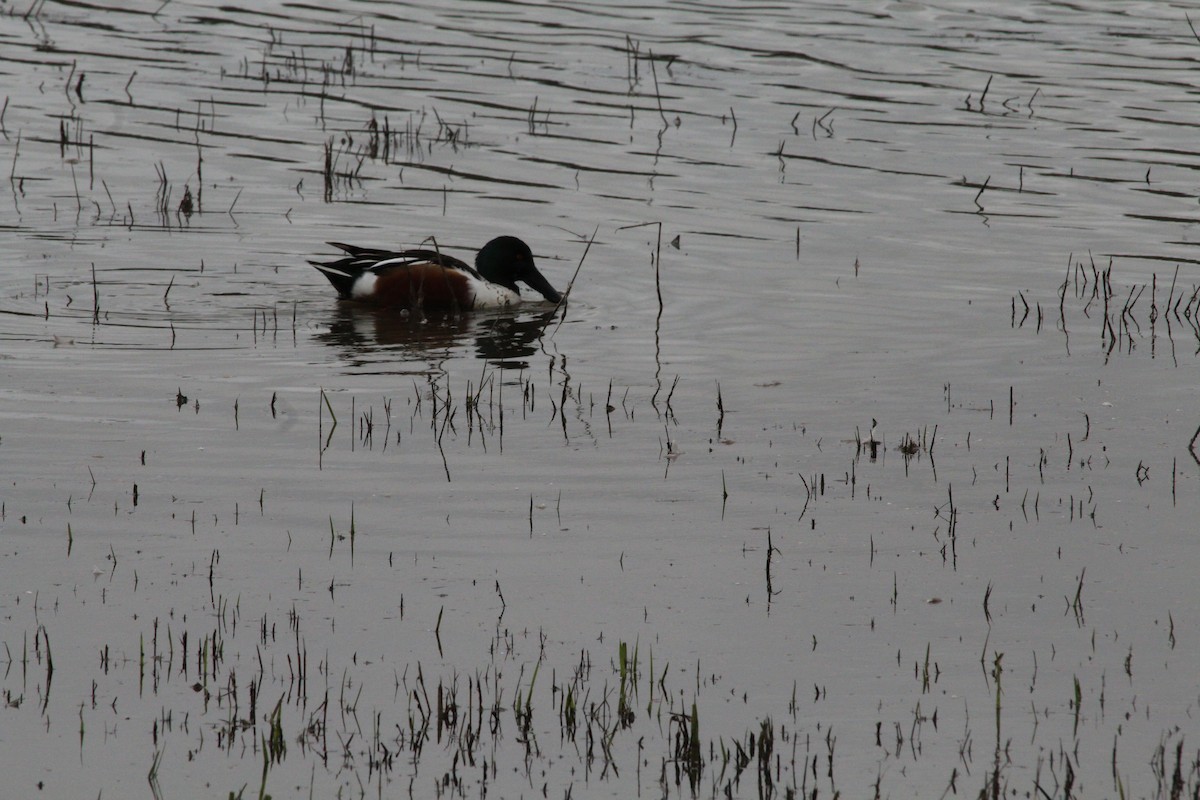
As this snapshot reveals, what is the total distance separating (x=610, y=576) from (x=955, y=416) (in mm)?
2847

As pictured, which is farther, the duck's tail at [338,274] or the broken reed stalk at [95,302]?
the duck's tail at [338,274]

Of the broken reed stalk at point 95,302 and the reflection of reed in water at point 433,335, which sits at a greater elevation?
the broken reed stalk at point 95,302

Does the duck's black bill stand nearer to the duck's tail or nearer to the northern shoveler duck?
the northern shoveler duck

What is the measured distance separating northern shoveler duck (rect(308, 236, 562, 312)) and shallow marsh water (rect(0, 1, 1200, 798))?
0.24 m

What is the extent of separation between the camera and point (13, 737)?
4.42 metres

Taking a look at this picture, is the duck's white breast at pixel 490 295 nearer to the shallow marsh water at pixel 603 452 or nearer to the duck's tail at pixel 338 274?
the shallow marsh water at pixel 603 452

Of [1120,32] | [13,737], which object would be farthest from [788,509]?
[1120,32]

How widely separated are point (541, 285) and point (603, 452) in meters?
3.80

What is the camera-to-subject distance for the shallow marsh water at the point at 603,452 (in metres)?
4.59

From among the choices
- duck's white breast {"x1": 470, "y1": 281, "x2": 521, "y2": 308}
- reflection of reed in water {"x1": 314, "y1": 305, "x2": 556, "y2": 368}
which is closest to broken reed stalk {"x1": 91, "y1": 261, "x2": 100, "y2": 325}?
reflection of reed in water {"x1": 314, "y1": 305, "x2": 556, "y2": 368}

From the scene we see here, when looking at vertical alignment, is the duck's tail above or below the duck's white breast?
above

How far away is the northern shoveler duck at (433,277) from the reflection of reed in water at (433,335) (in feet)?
0.37

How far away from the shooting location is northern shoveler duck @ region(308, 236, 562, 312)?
412 inches

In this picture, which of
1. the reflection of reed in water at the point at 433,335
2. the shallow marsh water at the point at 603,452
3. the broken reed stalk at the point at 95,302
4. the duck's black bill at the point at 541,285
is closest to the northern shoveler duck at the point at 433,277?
the duck's black bill at the point at 541,285
